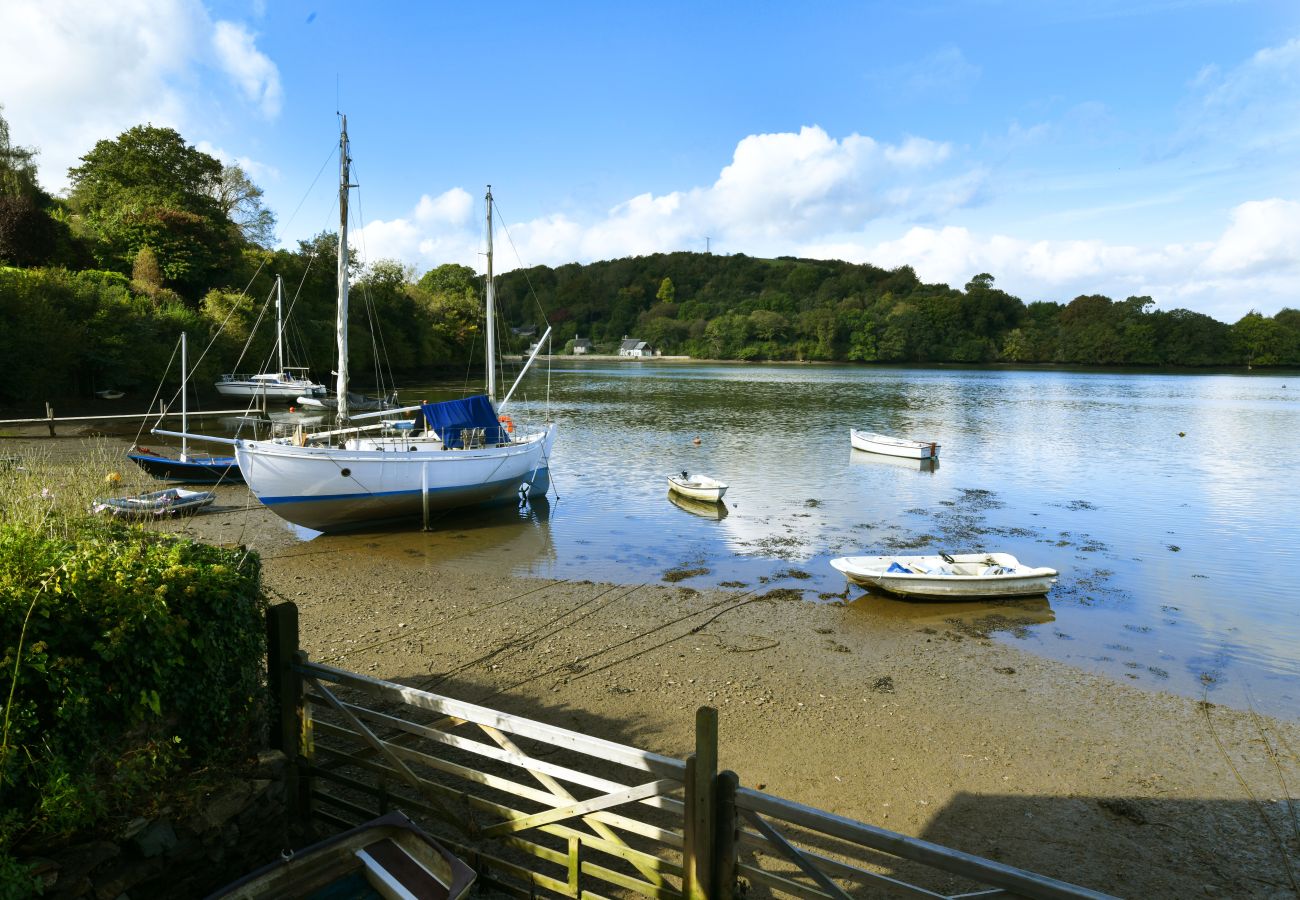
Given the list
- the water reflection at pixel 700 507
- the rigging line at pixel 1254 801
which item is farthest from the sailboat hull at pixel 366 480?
the rigging line at pixel 1254 801

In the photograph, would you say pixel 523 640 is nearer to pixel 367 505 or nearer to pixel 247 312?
pixel 367 505

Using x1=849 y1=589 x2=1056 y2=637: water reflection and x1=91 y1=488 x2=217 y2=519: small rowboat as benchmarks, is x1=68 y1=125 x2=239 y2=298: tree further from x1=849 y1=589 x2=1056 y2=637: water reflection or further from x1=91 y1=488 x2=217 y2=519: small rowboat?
x1=849 y1=589 x2=1056 y2=637: water reflection

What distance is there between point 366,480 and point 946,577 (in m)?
13.5

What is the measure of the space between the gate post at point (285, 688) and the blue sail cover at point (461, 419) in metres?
15.3

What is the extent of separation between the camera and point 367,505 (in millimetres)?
19391

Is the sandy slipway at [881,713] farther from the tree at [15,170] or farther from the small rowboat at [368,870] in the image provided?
the tree at [15,170]

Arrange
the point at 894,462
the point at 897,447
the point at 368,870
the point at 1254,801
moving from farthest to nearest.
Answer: the point at 897,447 → the point at 894,462 → the point at 1254,801 → the point at 368,870

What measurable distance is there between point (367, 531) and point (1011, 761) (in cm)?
1632

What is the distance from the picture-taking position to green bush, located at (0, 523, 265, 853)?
4.35 m

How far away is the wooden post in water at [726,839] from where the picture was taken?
15.5ft

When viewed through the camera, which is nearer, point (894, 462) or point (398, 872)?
point (398, 872)

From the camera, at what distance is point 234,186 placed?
88688mm

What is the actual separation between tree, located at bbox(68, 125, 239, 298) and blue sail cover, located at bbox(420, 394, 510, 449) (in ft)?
171

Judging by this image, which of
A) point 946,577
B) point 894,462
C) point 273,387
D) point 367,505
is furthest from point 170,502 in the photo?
point 273,387
